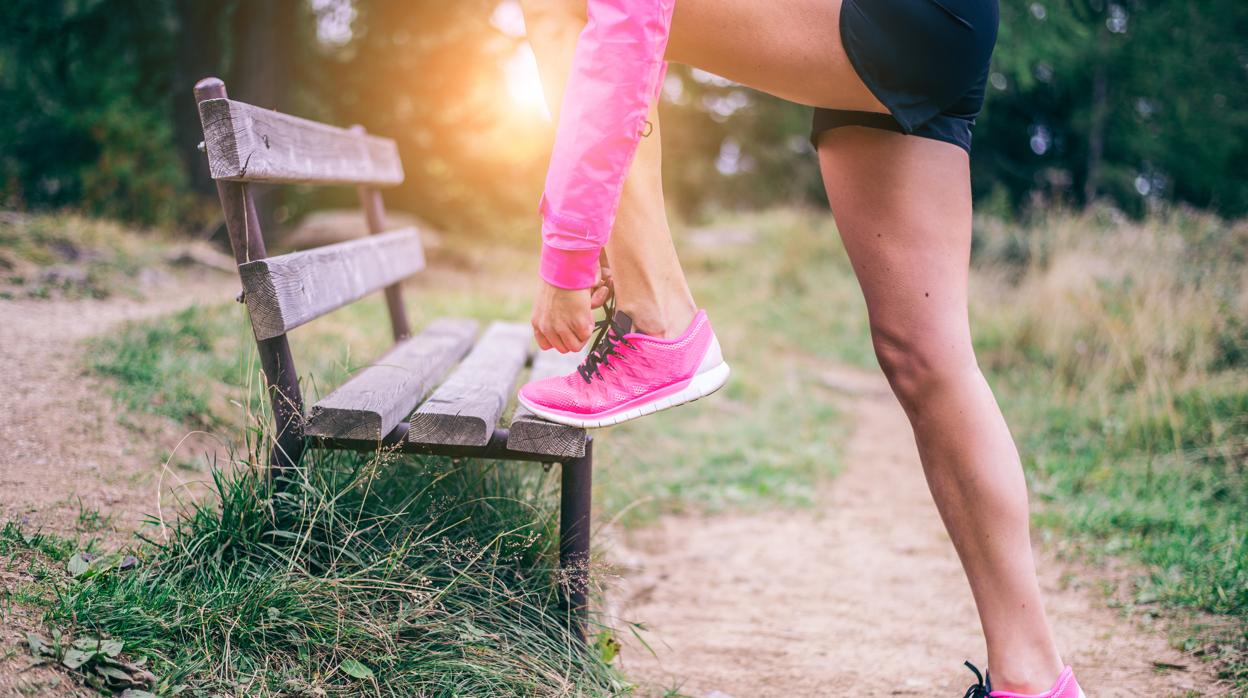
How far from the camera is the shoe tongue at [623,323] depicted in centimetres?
165

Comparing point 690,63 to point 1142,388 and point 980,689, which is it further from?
point 1142,388

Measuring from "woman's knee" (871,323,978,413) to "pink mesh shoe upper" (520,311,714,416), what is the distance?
0.37m

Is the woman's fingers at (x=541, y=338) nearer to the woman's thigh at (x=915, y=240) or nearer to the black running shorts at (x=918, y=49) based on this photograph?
the woman's thigh at (x=915, y=240)

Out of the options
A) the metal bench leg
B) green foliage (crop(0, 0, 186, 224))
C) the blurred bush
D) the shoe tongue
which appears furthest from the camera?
the blurred bush

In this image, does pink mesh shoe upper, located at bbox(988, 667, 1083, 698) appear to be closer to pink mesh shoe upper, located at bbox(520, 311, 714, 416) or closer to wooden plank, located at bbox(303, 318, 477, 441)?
pink mesh shoe upper, located at bbox(520, 311, 714, 416)

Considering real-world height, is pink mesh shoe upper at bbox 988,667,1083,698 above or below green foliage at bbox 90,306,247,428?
below

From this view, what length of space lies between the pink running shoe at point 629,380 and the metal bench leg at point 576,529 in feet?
0.57

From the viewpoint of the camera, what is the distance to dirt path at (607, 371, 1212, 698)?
2.03m

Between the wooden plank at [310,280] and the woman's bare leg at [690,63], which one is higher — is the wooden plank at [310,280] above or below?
A: below

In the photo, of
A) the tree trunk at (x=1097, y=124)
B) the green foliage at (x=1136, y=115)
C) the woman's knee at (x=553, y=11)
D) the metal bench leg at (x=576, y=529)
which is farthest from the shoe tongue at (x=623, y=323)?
the tree trunk at (x=1097, y=124)

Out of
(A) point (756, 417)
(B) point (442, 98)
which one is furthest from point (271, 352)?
(B) point (442, 98)

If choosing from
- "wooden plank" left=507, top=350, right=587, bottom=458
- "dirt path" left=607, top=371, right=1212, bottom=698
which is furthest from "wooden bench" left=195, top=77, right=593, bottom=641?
"dirt path" left=607, top=371, right=1212, bottom=698

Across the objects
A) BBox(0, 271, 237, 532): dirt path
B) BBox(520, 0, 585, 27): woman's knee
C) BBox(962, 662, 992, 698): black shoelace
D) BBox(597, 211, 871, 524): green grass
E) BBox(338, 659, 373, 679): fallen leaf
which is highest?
BBox(520, 0, 585, 27): woman's knee

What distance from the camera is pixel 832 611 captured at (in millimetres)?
2547
